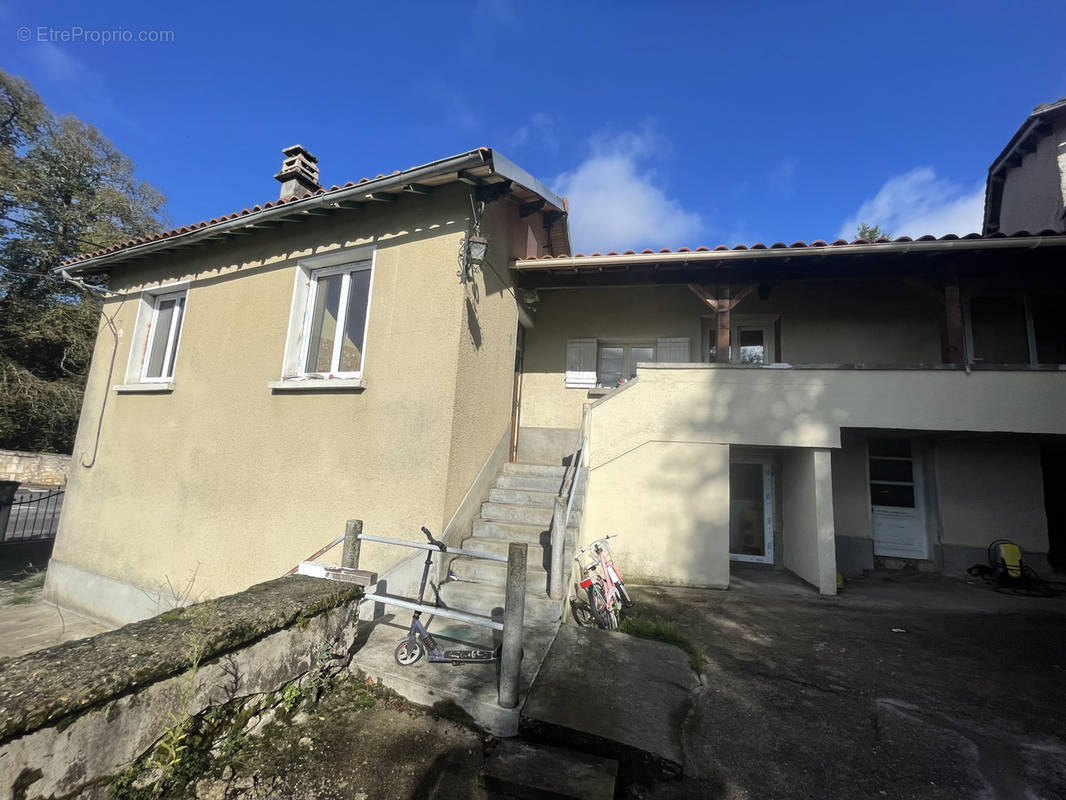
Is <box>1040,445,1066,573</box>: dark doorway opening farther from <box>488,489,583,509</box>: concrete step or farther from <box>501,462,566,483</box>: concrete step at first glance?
<box>488,489,583,509</box>: concrete step

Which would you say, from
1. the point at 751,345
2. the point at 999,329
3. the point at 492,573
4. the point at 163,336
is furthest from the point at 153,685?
the point at 999,329

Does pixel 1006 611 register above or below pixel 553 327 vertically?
below

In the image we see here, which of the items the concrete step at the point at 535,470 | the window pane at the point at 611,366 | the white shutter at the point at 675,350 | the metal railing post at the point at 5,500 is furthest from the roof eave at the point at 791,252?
the metal railing post at the point at 5,500

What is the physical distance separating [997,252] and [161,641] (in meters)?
9.09

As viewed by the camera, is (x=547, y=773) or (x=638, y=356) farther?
(x=638, y=356)

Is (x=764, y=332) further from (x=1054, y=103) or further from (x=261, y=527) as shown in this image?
(x=261, y=527)

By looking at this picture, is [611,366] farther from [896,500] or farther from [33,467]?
[33,467]

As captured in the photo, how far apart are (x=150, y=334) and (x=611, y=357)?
7913mm

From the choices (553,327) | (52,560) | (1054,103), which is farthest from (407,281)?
(1054,103)

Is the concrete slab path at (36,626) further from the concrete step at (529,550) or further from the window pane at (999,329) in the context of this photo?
the window pane at (999,329)

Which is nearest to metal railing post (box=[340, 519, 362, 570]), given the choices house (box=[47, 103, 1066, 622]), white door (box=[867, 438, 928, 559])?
house (box=[47, 103, 1066, 622])

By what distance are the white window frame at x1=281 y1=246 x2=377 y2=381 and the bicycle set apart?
3.57 m

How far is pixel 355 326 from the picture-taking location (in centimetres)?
546

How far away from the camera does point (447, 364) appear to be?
461cm
